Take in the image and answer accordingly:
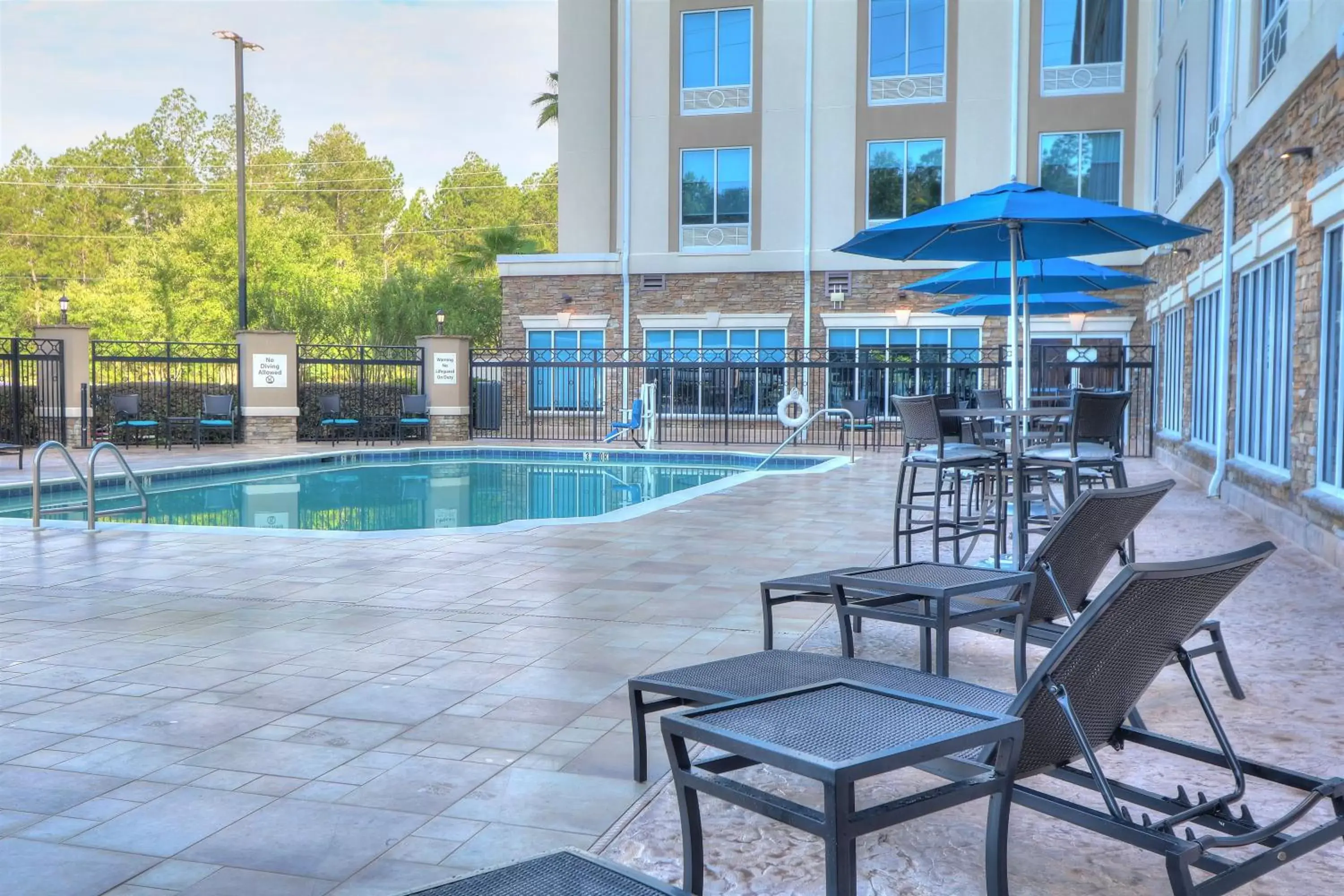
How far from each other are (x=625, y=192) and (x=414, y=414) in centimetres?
644

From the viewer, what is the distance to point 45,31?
46.7 meters

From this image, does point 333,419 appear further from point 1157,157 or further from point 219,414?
point 1157,157

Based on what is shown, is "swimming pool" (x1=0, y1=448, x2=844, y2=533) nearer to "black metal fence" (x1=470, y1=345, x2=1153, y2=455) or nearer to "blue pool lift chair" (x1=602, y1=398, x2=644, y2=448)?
"blue pool lift chair" (x1=602, y1=398, x2=644, y2=448)

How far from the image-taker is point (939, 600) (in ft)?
11.8

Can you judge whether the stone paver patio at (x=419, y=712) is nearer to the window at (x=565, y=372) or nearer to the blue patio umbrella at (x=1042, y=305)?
the blue patio umbrella at (x=1042, y=305)

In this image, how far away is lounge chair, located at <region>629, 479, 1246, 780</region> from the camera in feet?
9.28

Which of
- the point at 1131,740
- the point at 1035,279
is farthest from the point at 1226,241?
the point at 1131,740

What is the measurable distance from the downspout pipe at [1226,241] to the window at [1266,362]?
0.14 metres

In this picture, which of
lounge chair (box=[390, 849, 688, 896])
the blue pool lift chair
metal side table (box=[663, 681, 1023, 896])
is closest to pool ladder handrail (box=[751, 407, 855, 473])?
the blue pool lift chair

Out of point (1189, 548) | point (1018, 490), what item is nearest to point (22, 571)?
point (1018, 490)

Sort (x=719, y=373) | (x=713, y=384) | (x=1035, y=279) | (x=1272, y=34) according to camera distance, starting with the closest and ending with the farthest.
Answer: (x=1272, y=34) < (x=1035, y=279) < (x=713, y=384) < (x=719, y=373)

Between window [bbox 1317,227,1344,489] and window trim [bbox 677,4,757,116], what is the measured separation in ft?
52.5

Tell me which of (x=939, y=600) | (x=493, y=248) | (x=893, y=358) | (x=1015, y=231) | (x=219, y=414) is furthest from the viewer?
(x=493, y=248)

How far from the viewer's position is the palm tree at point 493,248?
32.3 metres
